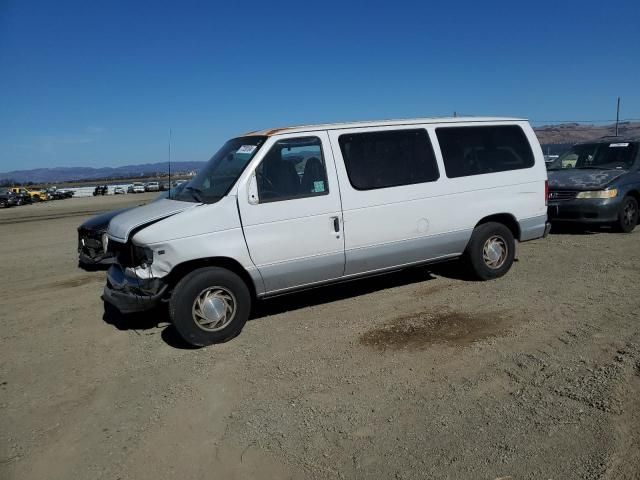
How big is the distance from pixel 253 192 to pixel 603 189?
706cm

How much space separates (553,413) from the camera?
3264 millimetres

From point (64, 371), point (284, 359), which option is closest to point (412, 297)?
point (284, 359)

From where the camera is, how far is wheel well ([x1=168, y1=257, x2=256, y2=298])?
182 inches

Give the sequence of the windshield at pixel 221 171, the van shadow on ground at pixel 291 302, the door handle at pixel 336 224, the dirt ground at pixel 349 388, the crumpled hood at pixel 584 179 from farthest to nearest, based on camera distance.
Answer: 1. the crumpled hood at pixel 584 179
2. the van shadow on ground at pixel 291 302
3. the door handle at pixel 336 224
4. the windshield at pixel 221 171
5. the dirt ground at pixel 349 388

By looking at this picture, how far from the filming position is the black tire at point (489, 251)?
6.14 meters

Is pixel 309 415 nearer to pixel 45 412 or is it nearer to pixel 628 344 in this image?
pixel 45 412

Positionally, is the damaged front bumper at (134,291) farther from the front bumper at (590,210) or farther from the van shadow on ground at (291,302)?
the front bumper at (590,210)

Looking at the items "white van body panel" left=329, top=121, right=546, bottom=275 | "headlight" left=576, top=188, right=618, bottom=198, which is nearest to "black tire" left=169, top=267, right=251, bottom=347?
"white van body panel" left=329, top=121, right=546, bottom=275

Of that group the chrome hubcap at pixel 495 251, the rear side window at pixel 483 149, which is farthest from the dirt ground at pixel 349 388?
the rear side window at pixel 483 149

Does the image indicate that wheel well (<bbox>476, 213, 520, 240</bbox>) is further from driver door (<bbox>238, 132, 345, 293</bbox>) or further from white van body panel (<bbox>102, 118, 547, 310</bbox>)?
driver door (<bbox>238, 132, 345, 293</bbox>)

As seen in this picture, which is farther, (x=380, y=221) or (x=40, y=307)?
(x=40, y=307)

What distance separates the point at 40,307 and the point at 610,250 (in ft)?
27.4

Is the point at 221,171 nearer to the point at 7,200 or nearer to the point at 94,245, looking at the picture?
the point at 94,245

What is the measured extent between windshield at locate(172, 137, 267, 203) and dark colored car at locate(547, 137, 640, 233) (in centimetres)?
655
